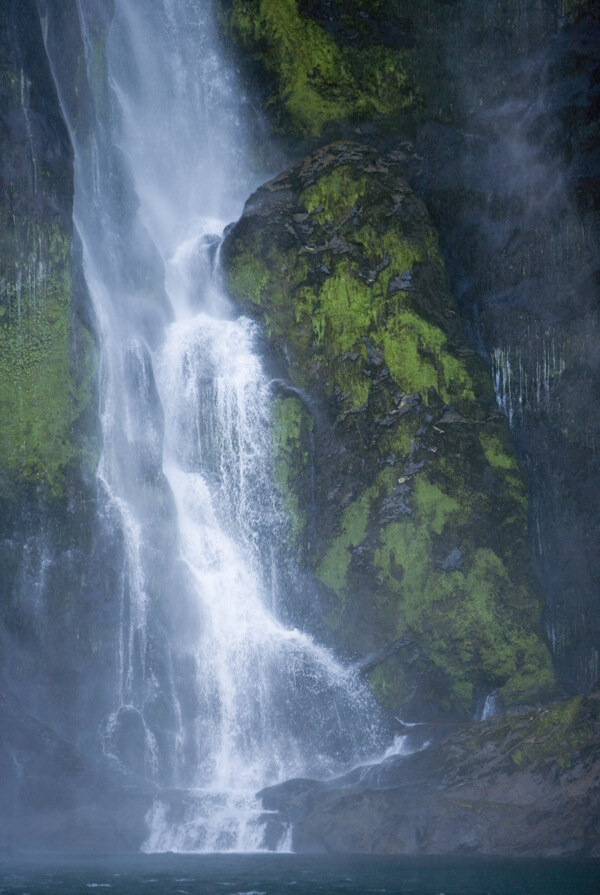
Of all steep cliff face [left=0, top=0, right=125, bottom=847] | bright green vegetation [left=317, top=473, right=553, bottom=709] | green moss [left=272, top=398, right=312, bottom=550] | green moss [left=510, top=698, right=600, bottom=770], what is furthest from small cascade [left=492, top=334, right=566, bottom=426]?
steep cliff face [left=0, top=0, right=125, bottom=847]

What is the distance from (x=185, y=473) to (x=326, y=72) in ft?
44.2

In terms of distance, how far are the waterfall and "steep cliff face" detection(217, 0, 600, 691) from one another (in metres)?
3.69

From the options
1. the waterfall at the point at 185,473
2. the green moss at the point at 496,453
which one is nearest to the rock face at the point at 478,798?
the waterfall at the point at 185,473

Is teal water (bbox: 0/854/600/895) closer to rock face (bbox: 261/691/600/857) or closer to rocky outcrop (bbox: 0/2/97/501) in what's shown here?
rock face (bbox: 261/691/600/857)

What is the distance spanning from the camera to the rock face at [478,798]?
19906mm

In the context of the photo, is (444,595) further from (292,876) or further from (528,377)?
(292,876)

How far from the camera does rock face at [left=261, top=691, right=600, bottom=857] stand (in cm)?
→ 1991

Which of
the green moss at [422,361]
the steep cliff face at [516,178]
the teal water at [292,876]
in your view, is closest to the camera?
the teal water at [292,876]

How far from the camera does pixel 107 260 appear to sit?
94.5 feet

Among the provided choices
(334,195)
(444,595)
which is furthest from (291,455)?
(334,195)

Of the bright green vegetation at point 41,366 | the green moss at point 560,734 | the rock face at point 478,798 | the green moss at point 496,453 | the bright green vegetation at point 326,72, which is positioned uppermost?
the bright green vegetation at point 326,72

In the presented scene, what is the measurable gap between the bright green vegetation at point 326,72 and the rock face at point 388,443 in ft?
6.85

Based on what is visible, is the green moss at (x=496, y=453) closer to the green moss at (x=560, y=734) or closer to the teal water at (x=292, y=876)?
the green moss at (x=560, y=734)

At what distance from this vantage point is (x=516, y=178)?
30078mm
